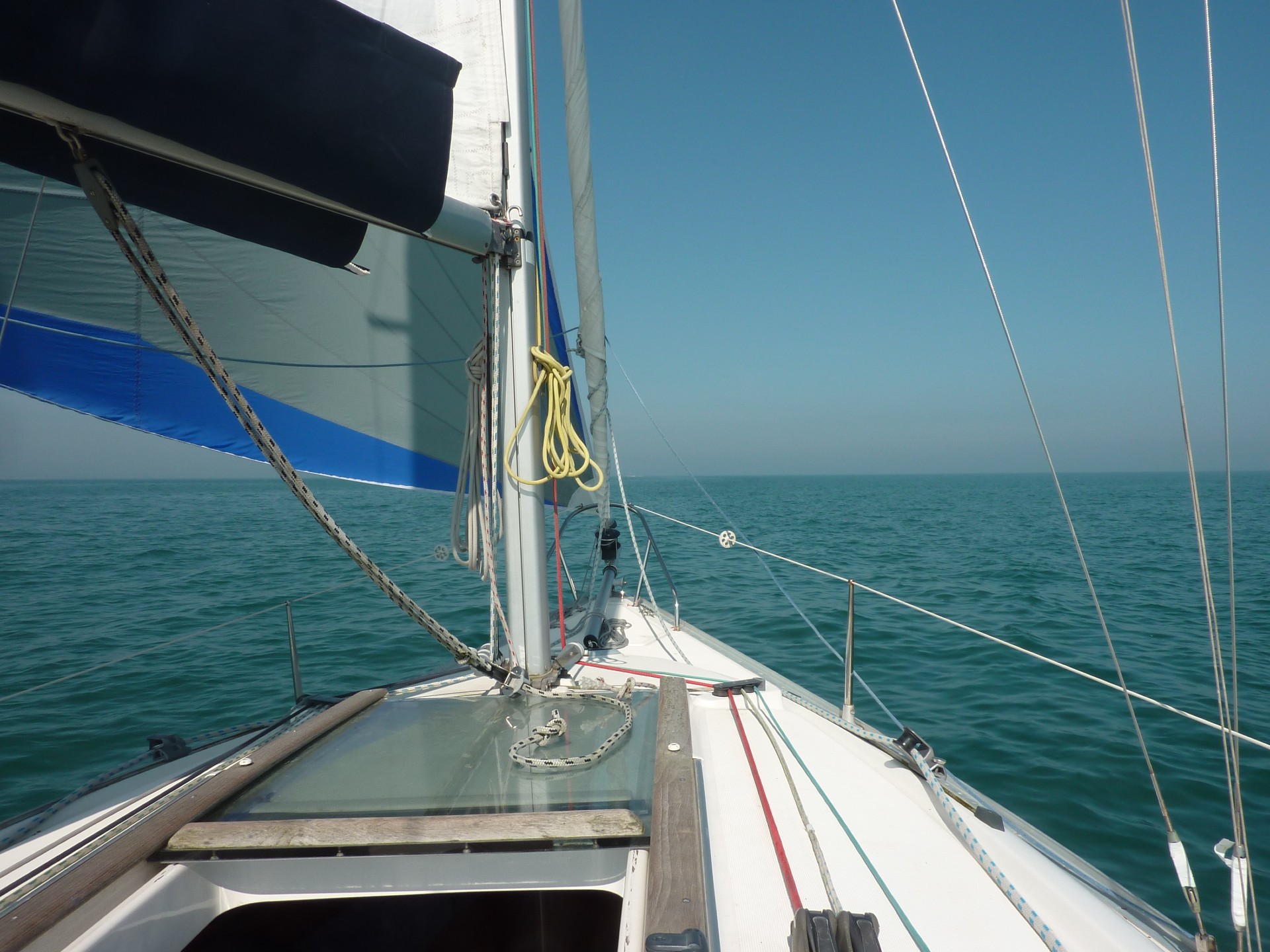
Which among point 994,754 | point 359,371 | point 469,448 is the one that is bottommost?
point 994,754

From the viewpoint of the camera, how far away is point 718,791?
180 cm

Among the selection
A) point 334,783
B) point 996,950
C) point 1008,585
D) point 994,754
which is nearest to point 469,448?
point 334,783

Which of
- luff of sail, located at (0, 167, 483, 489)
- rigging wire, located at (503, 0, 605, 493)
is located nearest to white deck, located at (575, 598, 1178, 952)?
rigging wire, located at (503, 0, 605, 493)

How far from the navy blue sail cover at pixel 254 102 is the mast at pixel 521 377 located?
1.81 feet

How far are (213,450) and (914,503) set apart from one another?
91.3 feet

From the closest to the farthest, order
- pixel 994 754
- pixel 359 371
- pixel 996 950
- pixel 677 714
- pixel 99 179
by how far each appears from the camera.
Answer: pixel 996 950
pixel 99 179
pixel 677 714
pixel 359 371
pixel 994 754

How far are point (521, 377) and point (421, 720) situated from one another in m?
1.13

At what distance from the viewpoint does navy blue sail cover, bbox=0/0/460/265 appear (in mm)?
1142

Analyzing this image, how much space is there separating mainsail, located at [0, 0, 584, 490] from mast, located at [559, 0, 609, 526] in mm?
625

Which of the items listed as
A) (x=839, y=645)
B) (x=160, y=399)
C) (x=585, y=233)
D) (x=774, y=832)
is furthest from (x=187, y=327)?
(x=839, y=645)

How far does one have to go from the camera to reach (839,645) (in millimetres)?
5742

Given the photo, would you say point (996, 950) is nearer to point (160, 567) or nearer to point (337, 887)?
point (337, 887)

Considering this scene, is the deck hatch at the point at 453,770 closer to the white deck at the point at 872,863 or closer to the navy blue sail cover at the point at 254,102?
the white deck at the point at 872,863

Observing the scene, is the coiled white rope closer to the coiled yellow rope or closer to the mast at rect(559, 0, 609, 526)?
the coiled yellow rope
